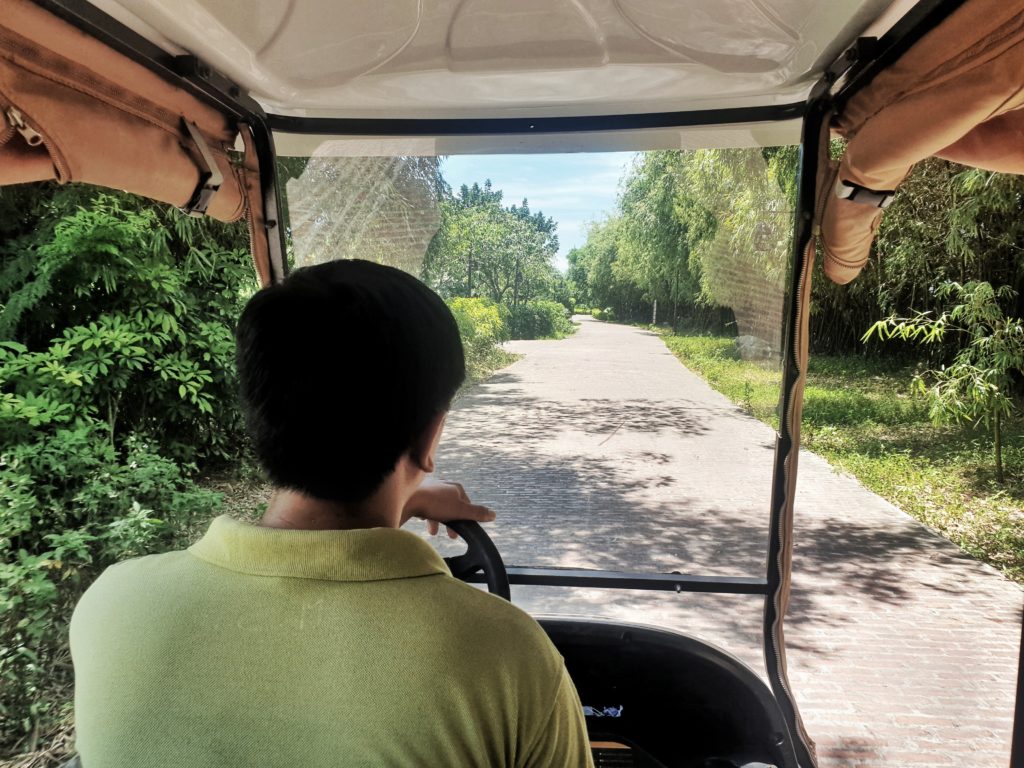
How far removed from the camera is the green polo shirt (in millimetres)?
595

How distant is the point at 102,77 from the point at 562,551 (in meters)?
3.68

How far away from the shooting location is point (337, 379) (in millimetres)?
704

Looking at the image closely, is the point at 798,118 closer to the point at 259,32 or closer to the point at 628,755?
the point at 259,32

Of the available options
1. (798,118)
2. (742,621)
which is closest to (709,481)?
(742,621)

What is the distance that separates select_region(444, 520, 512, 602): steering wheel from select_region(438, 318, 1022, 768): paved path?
86 centimetres

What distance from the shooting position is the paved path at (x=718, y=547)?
3201 mm

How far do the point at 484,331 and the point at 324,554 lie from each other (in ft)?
6.60

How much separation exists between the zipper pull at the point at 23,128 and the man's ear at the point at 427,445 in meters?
0.85

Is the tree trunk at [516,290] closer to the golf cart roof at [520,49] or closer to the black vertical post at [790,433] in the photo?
the golf cart roof at [520,49]

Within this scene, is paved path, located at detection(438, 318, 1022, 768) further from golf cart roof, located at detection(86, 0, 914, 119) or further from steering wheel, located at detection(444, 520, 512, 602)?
golf cart roof, located at detection(86, 0, 914, 119)

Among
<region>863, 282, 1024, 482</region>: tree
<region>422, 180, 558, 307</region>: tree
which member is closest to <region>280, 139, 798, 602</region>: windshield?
<region>422, 180, 558, 307</region>: tree

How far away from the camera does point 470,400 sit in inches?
115

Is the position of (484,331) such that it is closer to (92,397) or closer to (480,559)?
(480,559)

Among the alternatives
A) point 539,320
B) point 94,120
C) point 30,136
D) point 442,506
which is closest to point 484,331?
point 539,320
